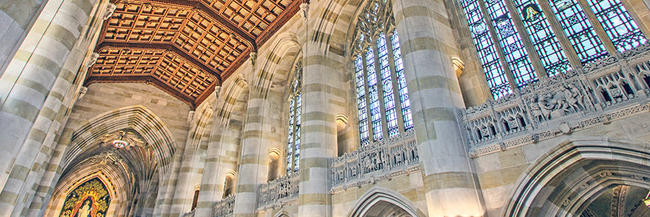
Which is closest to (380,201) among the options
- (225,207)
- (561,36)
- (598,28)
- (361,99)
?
(361,99)

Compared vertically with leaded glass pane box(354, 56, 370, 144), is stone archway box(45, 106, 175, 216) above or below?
above

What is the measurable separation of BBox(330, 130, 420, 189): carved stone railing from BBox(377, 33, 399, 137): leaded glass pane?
3.99ft

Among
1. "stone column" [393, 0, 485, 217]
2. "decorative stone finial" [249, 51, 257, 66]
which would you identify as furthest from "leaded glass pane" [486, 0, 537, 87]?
"decorative stone finial" [249, 51, 257, 66]

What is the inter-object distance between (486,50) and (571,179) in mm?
3742

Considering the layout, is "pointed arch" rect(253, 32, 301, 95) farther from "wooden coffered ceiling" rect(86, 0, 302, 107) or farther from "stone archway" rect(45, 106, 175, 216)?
"stone archway" rect(45, 106, 175, 216)

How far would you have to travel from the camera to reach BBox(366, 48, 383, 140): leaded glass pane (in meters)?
9.50

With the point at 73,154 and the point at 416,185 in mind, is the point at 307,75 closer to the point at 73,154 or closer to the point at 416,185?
the point at 416,185

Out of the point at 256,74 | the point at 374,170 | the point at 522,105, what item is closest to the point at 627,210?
the point at 522,105

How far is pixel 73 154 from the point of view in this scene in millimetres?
18125

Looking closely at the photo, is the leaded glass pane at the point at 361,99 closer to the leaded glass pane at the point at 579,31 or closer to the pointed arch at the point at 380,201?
the pointed arch at the point at 380,201

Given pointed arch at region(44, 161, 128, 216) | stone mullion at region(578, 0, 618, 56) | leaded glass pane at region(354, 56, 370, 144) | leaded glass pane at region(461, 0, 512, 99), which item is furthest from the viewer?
pointed arch at region(44, 161, 128, 216)

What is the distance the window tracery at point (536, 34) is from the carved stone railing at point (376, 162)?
2.30 m

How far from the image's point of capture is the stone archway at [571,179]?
4480 mm

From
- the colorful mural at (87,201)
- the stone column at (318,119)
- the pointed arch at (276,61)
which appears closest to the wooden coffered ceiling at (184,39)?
the pointed arch at (276,61)
